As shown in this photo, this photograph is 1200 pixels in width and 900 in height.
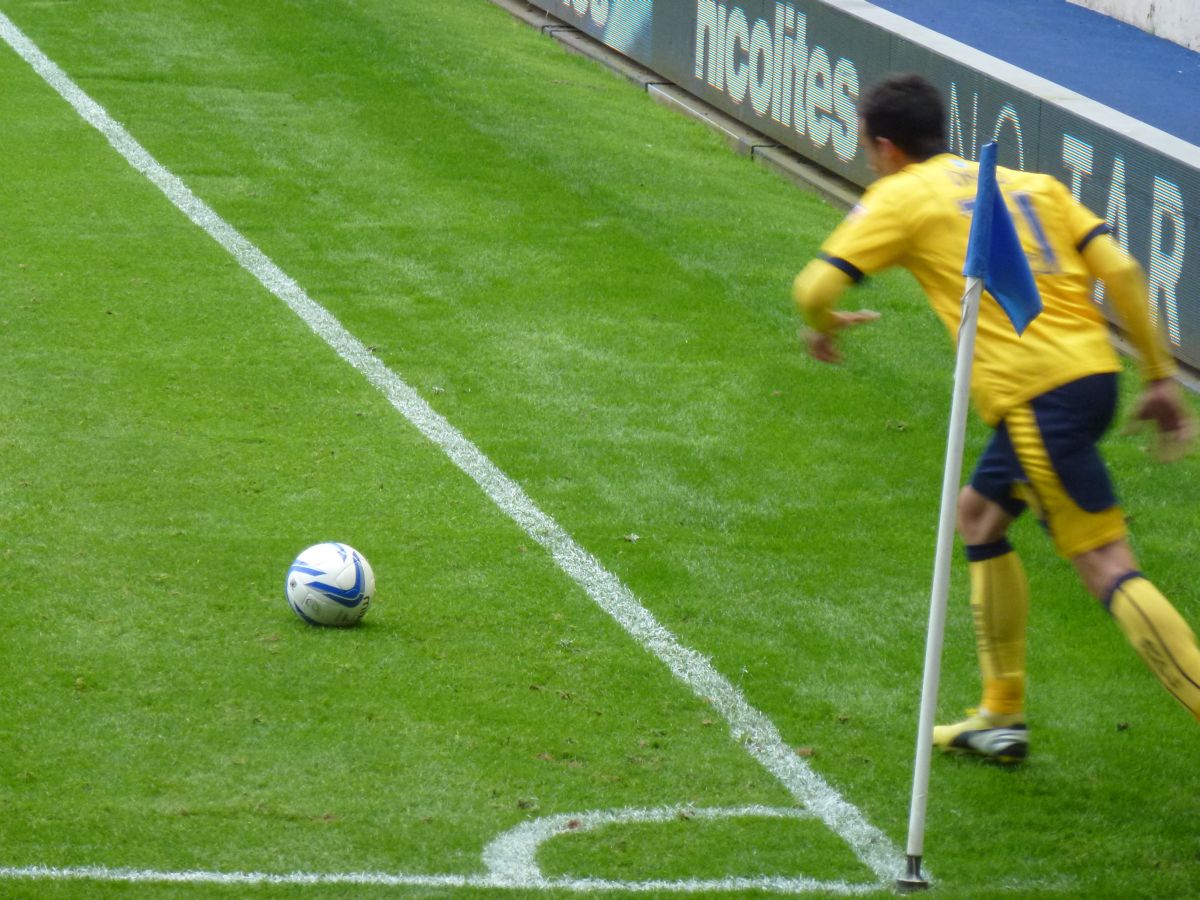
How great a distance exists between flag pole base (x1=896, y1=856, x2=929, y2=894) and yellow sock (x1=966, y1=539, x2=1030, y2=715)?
0.91 m

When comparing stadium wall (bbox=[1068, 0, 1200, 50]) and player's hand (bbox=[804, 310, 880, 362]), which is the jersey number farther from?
stadium wall (bbox=[1068, 0, 1200, 50])

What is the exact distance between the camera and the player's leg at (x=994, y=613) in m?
5.36

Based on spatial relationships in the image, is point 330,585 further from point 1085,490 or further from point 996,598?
point 1085,490

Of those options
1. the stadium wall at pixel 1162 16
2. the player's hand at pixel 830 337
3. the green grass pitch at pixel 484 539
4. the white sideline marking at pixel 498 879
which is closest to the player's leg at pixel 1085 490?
the player's hand at pixel 830 337

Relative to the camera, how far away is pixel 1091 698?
6133 millimetres

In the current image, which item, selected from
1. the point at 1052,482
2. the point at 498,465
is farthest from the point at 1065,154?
the point at 1052,482

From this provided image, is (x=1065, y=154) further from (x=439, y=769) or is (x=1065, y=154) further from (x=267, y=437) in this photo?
(x=439, y=769)

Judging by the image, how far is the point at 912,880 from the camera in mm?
4828

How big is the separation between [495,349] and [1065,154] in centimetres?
342

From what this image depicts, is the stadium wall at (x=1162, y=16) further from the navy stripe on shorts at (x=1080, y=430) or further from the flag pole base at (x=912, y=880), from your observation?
the flag pole base at (x=912, y=880)

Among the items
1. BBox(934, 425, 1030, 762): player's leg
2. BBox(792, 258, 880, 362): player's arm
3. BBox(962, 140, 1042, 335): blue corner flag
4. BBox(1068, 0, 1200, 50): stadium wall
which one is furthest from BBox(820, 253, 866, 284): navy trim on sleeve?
BBox(1068, 0, 1200, 50): stadium wall

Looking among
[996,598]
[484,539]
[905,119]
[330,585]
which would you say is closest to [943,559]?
[996,598]

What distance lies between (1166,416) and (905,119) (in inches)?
45.1

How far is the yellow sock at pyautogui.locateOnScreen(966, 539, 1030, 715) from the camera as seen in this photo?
5477 mm
